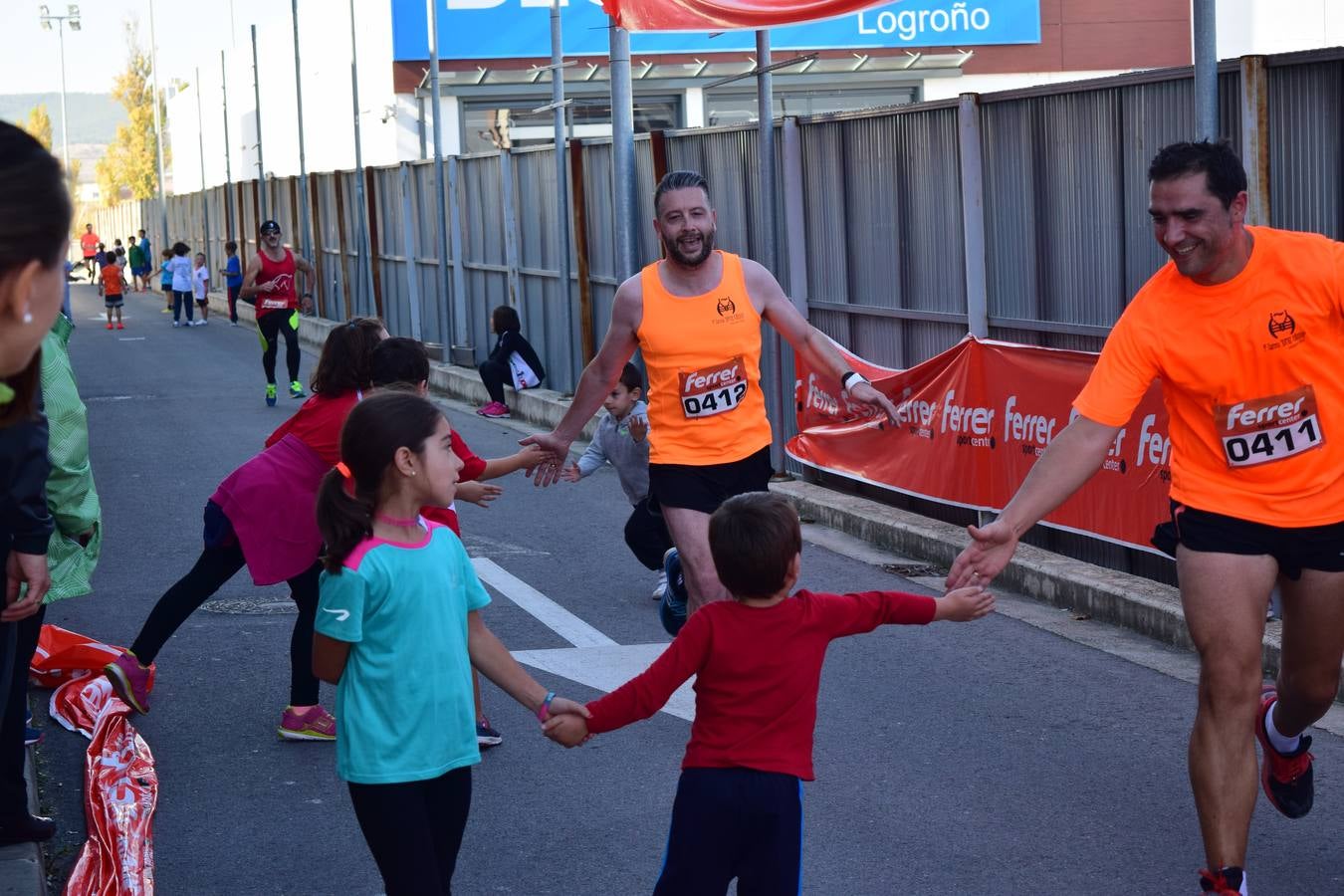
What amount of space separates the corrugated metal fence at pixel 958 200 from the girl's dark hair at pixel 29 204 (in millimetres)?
6303

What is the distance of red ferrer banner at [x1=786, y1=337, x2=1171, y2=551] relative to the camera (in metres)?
8.66

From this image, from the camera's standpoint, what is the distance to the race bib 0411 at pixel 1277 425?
4.92 meters

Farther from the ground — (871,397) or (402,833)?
(871,397)

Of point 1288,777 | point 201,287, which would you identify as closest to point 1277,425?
point 1288,777

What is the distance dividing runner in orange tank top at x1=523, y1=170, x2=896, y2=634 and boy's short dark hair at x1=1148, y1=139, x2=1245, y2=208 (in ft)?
6.43

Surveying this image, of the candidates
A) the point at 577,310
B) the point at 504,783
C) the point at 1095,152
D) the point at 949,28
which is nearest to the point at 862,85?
the point at 949,28

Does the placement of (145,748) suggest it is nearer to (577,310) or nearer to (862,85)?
(577,310)

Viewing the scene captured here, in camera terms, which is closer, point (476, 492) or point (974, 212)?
point (476, 492)

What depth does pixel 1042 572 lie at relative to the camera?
364 inches

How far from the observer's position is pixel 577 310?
18.3m

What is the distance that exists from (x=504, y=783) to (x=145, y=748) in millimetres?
1277

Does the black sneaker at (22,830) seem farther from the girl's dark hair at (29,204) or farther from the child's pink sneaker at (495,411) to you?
the child's pink sneaker at (495,411)

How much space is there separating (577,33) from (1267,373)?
32.3m

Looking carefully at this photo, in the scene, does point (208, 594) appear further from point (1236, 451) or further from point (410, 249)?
point (410, 249)
